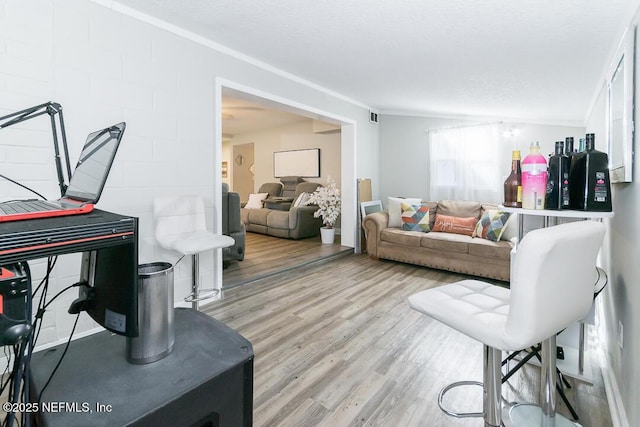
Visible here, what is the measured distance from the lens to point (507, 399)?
1653 millimetres

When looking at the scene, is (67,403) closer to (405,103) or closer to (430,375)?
(430,375)

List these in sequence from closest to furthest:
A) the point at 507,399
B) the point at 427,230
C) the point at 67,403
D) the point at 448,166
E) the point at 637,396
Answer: the point at 67,403 → the point at 637,396 → the point at 507,399 → the point at 427,230 → the point at 448,166

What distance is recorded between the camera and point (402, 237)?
417cm

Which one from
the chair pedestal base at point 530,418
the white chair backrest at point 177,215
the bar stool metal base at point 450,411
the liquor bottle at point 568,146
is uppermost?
the liquor bottle at point 568,146

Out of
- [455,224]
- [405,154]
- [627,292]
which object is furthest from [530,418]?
[405,154]

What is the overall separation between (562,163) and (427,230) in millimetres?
2960

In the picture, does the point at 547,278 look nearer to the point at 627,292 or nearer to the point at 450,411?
the point at 627,292

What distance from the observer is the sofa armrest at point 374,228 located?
14.6ft

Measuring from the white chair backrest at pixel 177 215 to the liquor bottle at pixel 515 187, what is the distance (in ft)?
6.99

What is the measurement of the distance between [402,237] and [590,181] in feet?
9.40

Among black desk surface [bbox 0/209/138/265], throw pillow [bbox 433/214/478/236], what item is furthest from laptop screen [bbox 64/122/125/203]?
throw pillow [bbox 433/214/478/236]

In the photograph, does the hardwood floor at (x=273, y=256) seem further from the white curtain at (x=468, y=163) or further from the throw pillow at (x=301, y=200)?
the white curtain at (x=468, y=163)

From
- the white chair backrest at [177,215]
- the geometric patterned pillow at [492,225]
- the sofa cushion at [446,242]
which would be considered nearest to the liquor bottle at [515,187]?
the white chair backrest at [177,215]

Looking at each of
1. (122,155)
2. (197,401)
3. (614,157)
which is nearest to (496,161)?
(614,157)
